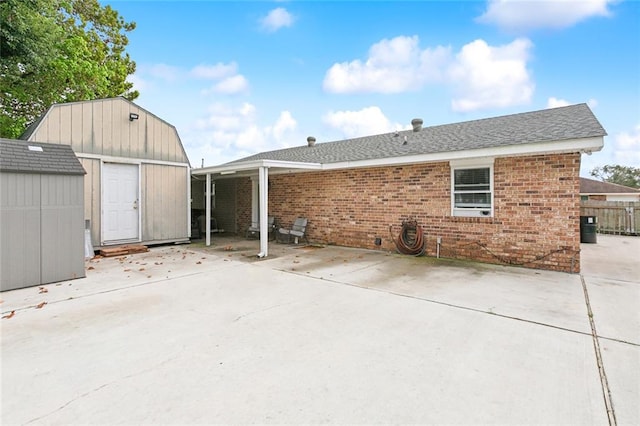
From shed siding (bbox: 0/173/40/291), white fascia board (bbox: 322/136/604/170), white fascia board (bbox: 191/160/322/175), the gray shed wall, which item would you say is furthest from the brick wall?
shed siding (bbox: 0/173/40/291)

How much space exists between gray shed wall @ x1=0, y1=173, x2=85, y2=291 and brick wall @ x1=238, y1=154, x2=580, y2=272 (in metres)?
6.55

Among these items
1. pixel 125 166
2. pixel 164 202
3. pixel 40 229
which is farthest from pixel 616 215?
pixel 40 229

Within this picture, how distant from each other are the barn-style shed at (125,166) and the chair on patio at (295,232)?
307 centimetres

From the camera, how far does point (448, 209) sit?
7930 millimetres

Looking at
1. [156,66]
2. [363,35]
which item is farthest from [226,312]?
[156,66]

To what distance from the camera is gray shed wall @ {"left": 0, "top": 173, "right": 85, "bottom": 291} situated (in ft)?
16.6

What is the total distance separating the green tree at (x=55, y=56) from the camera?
971 centimetres

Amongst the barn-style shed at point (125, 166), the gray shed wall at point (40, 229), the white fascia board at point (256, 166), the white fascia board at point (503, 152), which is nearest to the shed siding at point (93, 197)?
the barn-style shed at point (125, 166)

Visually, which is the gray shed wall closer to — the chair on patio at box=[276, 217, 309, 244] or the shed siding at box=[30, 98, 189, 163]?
the shed siding at box=[30, 98, 189, 163]

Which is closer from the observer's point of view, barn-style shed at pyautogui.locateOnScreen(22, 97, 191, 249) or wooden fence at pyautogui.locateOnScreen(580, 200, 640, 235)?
barn-style shed at pyautogui.locateOnScreen(22, 97, 191, 249)

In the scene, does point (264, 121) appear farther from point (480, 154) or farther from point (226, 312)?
point (226, 312)

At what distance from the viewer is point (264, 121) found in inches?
683

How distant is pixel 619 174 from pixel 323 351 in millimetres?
53698

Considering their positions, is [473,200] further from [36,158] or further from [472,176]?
[36,158]
